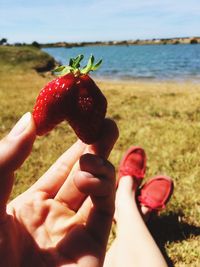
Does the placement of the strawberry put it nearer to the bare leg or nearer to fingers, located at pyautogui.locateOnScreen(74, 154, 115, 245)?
fingers, located at pyautogui.locateOnScreen(74, 154, 115, 245)

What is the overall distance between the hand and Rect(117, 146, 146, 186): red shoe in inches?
75.3

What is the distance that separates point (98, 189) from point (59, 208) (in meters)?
0.56

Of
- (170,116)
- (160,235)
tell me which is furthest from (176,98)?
(160,235)

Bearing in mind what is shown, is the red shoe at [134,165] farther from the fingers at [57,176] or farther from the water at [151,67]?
the fingers at [57,176]

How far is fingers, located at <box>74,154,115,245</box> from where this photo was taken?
170 cm

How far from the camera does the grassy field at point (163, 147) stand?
351cm

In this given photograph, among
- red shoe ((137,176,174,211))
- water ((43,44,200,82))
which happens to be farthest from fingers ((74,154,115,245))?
red shoe ((137,176,174,211))

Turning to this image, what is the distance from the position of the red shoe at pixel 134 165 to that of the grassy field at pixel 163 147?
271mm

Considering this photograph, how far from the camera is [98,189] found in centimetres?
174

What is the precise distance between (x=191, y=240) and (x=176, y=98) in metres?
5.84

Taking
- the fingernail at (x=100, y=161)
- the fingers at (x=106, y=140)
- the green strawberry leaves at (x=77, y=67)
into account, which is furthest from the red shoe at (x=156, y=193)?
the green strawberry leaves at (x=77, y=67)

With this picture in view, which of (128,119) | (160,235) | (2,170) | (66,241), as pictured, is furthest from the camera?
(128,119)

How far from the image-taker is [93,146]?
1854mm

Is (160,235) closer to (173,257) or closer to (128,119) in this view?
(173,257)
